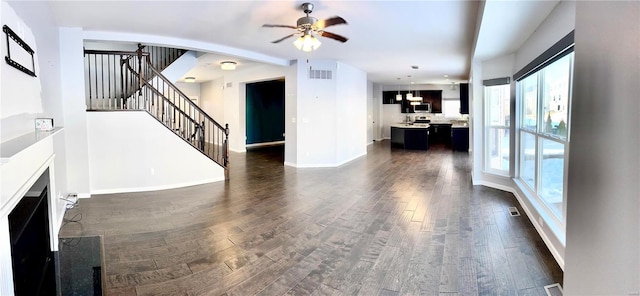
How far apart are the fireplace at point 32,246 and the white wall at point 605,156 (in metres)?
2.30

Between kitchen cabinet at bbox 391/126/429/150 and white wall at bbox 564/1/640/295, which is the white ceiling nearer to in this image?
white wall at bbox 564/1/640/295

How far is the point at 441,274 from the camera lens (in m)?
2.63

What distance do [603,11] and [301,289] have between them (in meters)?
2.26

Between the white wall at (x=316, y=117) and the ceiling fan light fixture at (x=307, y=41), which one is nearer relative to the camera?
the ceiling fan light fixture at (x=307, y=41)

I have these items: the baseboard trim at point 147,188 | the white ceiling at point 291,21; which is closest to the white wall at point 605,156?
the white ceiling at point 291,21

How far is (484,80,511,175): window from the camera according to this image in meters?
5.69

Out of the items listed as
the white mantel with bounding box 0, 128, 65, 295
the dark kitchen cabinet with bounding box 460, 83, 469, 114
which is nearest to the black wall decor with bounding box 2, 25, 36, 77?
the white mantel with bounding box 0, 128, 65, 295

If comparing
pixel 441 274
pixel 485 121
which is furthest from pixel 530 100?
pixel 441 274

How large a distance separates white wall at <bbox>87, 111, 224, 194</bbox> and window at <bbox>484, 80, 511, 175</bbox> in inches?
205

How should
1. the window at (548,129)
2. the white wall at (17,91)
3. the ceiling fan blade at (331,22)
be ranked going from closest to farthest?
the white wall at (17,91) < the window at (548,129) < the ceiling fan blade at (331,22)

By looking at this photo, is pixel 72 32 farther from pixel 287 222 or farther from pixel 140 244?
pixel 287 222

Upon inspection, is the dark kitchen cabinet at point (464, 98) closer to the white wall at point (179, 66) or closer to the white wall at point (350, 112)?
the white wall at point (350, 112)

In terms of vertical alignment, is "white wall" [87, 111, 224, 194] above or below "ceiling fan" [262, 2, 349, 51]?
below

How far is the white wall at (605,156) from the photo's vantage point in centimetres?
73
